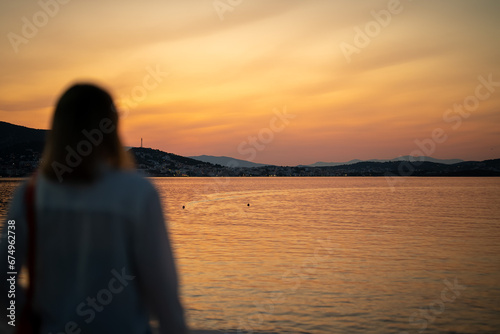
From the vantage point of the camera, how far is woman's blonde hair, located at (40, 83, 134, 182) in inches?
79.5

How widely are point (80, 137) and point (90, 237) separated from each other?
1.43 feet

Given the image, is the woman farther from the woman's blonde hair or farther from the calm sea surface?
the calm sea surface

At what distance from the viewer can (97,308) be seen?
213 centimetres

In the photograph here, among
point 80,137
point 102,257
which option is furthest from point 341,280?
point 80,137

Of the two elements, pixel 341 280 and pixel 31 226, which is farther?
pixel 341 280

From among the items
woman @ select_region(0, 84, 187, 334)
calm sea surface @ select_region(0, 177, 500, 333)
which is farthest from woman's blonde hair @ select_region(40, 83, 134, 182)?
calm sea surface @ select_region(0, 177, 500, 333)

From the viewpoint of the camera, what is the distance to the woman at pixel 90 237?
190cm

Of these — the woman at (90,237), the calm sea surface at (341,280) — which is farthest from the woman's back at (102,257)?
the calm sea surface at (341,280)

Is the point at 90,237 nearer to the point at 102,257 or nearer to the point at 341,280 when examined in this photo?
the point at 102,257

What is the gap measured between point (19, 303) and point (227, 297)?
14.6 metres

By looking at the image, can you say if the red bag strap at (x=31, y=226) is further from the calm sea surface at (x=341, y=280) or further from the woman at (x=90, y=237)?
the calm sea surface at (x=341, y=280)

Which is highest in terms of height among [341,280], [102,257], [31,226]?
[31,226]

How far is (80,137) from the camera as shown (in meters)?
2.07

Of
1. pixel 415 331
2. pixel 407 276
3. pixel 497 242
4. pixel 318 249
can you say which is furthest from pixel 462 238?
pixel 415 331
